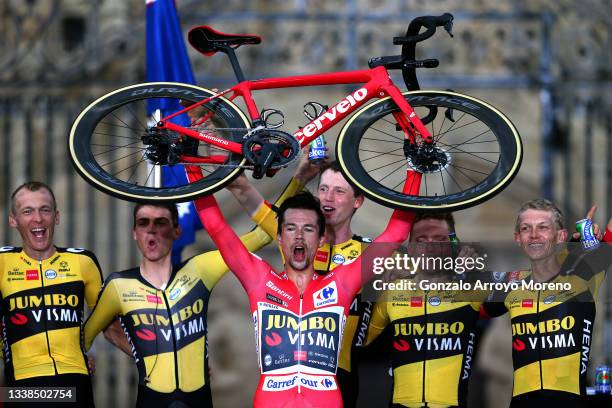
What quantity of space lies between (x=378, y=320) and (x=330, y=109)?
1206 millimetres

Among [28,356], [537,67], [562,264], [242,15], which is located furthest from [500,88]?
[28,356]

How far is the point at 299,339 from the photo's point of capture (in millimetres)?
6773

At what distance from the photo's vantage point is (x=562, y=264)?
720cm

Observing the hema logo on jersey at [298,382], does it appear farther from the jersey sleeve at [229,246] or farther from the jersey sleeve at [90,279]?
the jersey sleeve at [90,279]

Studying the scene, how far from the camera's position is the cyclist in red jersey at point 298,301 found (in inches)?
265

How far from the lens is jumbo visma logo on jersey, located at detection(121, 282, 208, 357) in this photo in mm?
7281

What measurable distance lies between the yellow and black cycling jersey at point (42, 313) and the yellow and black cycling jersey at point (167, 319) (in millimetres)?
152

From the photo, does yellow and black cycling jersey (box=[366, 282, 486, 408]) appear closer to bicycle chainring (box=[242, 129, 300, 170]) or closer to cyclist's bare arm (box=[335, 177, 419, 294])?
cyclist's bare arm (box=[335, 177, 419, 294])

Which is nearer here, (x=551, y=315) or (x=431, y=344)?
(x=551, y=315)

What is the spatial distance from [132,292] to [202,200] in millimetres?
760

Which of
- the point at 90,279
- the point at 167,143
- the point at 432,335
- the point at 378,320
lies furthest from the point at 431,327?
the point at 90,279

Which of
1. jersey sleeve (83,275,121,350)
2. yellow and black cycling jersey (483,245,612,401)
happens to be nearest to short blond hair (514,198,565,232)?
yellow and black cycling jersey (483,245,612,401)

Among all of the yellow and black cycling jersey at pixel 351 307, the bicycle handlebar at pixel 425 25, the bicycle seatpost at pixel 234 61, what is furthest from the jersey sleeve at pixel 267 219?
the bicycle handlebar at pixel 425 25

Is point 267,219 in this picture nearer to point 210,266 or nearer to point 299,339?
point 210,266
